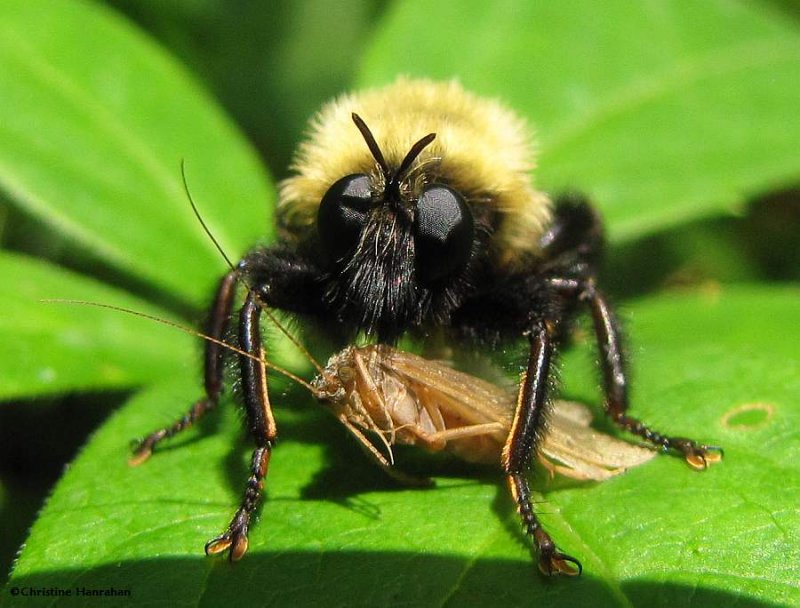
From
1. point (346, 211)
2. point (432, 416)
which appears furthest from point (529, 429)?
point (346, 211)

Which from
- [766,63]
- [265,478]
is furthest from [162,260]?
[766,63]

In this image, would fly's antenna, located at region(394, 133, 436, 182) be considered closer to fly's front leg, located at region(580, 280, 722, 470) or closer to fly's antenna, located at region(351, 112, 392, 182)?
fly's antenna, located at region(351, 112, 392, 182)

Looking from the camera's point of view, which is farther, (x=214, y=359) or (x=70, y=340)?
(x=70, y=340)

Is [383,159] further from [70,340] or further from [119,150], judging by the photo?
[119,150]

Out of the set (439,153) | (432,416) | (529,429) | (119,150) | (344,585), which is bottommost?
(344,585)

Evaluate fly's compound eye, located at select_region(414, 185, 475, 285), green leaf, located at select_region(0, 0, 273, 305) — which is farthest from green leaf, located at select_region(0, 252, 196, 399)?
fly's compound eye, located at select_region(414, 185, 475, 285)

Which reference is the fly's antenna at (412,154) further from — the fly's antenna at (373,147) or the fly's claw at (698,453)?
the fly's claw at (698,453)
